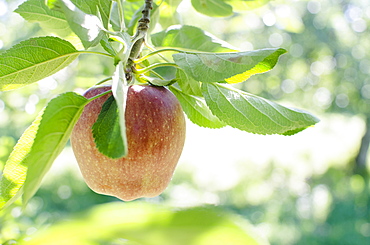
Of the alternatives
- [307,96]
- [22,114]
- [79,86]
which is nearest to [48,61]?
[79,86]

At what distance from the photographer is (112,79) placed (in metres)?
0.47

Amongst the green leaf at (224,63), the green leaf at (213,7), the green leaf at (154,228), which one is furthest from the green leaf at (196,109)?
the green leaf at (154,228)

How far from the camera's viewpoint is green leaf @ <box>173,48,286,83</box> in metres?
0.44

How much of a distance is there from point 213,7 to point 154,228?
638 mm

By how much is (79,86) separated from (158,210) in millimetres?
927

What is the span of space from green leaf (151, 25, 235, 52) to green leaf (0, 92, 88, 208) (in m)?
0.21

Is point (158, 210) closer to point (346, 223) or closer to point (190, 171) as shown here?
point (346, 223)

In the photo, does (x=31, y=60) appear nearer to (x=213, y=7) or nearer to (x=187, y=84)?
(x=187, y=84)

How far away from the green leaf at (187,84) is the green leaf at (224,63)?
0.12 ft

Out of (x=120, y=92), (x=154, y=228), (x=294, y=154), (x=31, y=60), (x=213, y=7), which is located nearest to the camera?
(x=154, y=228)

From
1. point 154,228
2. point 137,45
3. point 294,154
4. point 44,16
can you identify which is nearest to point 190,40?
point 137,45

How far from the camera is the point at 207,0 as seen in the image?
2.37ft

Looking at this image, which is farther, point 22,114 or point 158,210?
point 22,114

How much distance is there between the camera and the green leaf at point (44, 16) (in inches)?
20.6
